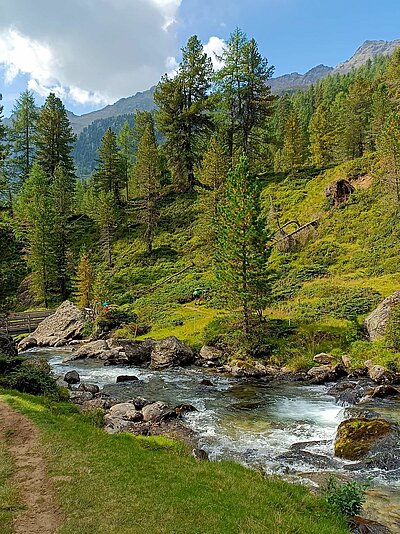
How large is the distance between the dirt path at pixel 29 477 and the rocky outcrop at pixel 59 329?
3268 centimetres

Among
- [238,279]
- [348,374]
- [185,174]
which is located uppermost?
[185,174]

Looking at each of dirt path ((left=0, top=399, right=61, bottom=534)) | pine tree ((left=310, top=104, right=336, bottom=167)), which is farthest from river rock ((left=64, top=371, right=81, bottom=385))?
pine tree ((left=310, top=104, right=336, bottom=167))

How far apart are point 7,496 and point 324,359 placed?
25.6 meters

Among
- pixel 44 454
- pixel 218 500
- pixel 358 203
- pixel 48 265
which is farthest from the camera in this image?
pixel 48 265

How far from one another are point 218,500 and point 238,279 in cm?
2403

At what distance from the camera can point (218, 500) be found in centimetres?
1055

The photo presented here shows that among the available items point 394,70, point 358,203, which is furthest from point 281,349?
point 394,70

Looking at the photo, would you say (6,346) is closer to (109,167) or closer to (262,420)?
(262,420)

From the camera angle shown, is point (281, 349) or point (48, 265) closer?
point (281, 349)

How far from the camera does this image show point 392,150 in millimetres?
52531

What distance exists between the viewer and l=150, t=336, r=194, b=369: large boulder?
3503 cm

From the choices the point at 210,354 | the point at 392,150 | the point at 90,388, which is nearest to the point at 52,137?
the point at 392,150

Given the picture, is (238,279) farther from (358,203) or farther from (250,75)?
(250,75)

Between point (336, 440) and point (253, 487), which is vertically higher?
point (253, 487)
